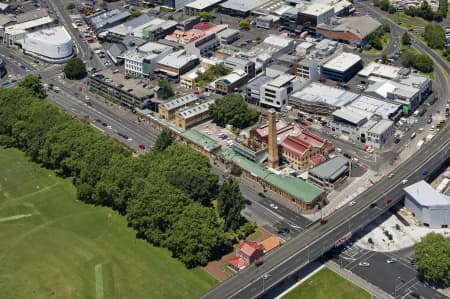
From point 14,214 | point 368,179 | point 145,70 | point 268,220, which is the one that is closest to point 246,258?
point 268,220

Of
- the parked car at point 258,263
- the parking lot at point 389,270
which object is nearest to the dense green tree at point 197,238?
the parked car at point 258,263

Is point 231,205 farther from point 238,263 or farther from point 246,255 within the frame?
point 238,263

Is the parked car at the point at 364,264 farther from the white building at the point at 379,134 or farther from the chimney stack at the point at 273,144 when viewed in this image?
the white building at the point at 379,134

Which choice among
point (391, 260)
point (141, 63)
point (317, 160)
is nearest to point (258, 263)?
point (391, 260)

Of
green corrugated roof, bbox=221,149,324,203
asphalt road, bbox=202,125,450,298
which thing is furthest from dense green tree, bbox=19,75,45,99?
asphalt road, bbox=202,125,450,298

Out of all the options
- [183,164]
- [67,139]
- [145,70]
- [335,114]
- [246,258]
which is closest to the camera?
[246,258]

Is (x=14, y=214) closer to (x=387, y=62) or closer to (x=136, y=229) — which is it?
(x=136, y=229)
